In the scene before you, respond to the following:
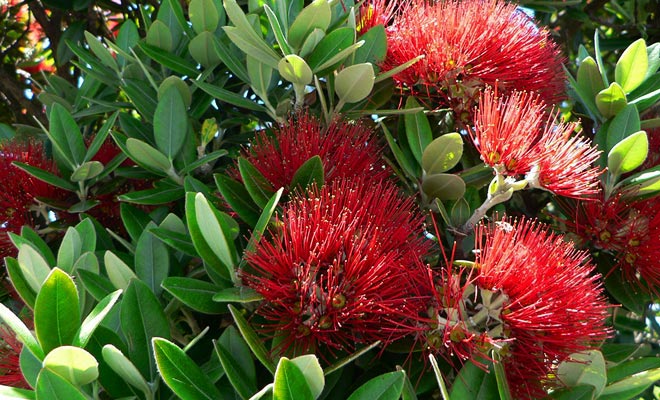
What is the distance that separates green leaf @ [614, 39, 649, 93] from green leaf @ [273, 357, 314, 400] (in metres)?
0.92

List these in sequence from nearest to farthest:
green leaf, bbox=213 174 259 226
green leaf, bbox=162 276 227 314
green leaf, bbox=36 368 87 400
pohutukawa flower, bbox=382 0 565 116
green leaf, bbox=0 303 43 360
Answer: green leaf, bbox=36 368 87 400, green leaf, bbox=0 303 43 360, green leaf, bbox=162 276 227 314, green leaf, bbox=213 174 259 226, pohutukawa flower, bbox=382 0 565 116

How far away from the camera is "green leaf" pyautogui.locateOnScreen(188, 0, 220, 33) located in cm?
151

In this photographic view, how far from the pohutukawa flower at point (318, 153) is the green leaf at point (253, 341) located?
278 millimetres

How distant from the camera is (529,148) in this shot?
120 centimetres

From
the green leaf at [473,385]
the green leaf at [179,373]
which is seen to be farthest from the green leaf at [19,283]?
the green leaf at [473,385]

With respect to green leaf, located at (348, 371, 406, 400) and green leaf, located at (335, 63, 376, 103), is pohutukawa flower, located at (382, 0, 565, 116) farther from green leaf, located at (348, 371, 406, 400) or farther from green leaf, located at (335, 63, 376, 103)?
green leaf, located at (348, 371, 406, 400)

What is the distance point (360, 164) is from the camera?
1230 mm

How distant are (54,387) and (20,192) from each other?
0.70 meters

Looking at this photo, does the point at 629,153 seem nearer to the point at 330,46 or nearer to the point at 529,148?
the point at 529,148

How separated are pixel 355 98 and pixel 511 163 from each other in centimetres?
30

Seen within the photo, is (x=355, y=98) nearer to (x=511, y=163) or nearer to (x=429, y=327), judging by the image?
(x=511, y=163)

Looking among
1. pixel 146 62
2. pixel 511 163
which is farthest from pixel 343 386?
pixel 146 62

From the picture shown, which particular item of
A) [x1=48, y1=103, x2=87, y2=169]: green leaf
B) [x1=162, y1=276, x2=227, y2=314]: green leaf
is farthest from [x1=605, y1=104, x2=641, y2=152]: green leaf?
[x1=48, y1=103, x2=87, y2=169]: green leaf

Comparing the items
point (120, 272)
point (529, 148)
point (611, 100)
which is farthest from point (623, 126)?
point (120, 272)
